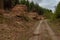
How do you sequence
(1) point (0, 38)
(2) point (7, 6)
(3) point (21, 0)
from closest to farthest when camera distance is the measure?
1. (1) point (0, 38)
2. (2) point (7, 6)
3. (3) point (21, 0)

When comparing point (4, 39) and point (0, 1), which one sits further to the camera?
point (0, 1)

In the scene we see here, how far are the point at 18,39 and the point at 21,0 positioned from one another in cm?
4703

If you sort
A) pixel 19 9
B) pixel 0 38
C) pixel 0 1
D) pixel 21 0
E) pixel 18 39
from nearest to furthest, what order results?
1. pixel 0 38
2. pixel 18 39
3. pixel 0 1
4. pixel 19 9
5. pixel 21 0

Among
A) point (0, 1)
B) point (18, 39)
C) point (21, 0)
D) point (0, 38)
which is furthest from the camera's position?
point (21, 0)

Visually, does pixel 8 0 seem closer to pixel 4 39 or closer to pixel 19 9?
pixel 19 9

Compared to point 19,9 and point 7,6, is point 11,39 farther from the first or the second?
point 7,6

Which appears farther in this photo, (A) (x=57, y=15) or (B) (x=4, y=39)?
(A) (x=57, y=15)

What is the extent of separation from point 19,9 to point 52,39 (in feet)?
51.4

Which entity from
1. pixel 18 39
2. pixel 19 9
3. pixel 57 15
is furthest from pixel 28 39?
pixel 57 15

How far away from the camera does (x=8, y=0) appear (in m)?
33.8

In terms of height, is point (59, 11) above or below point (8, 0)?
below

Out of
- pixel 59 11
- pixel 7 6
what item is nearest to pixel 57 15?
pixel 59 11

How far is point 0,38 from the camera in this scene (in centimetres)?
1041

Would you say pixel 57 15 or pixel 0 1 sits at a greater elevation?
pixel 0 1
